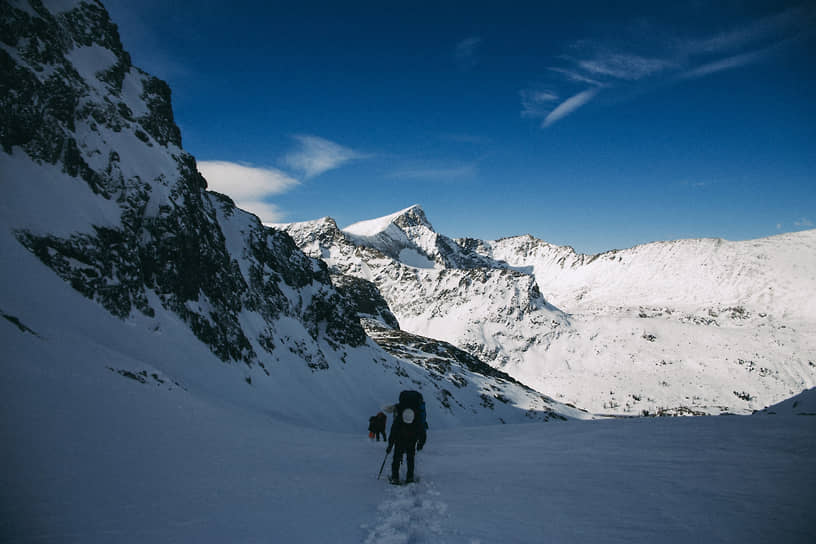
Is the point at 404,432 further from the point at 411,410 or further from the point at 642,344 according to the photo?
the point at 642,344

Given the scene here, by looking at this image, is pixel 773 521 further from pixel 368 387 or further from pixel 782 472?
pixel 368 387

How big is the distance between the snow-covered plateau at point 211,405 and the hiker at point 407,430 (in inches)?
22.0

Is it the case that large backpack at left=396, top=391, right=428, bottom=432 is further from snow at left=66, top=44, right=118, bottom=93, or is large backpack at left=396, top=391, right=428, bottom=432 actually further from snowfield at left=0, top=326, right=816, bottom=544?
snow at left=66, top=44, right=118, bottom=93

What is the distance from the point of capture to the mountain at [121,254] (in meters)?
17.7

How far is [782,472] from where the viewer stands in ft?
20.0

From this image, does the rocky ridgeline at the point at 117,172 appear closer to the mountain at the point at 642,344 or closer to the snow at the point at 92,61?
the snow at the point at 92,61

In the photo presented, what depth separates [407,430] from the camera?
8.17 metres

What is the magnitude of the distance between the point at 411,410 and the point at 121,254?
28.8 m

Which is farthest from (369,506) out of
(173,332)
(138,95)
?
(138,95)

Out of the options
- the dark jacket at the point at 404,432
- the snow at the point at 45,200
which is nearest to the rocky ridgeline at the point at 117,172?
the snow at the point at 45,200

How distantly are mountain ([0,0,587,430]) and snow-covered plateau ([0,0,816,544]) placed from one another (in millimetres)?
180

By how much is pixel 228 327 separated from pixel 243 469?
30.4m

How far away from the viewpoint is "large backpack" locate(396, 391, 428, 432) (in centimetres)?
820

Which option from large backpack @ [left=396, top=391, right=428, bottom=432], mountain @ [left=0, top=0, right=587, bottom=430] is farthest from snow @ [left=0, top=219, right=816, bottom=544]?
large backpack @ [left=396, top=391, right=428, bottom=432]
